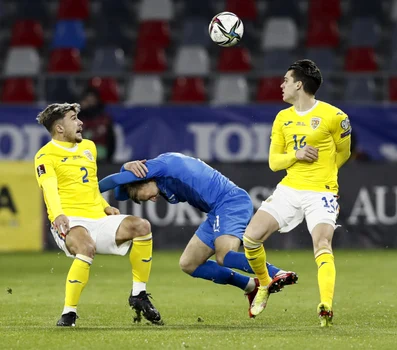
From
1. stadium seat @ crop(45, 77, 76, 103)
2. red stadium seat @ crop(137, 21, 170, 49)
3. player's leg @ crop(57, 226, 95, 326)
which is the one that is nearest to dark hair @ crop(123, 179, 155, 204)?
player's leg @ crop(57, 226, 95, 326)

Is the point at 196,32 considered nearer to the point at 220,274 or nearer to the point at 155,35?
the point at 155,35

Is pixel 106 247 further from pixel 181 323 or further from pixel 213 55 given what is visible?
pixel 213 55

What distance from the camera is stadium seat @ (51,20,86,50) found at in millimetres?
18344

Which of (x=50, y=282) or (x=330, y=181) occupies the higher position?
(x=330, y=181)

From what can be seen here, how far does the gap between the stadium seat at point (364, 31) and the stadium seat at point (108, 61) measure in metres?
3.72

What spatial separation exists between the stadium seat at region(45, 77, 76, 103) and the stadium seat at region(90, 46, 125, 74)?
213cm

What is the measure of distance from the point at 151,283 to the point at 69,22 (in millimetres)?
8784

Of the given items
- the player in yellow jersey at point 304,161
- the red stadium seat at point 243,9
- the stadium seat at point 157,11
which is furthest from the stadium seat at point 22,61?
the player in yellow jersey at point 304,161

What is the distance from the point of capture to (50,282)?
35.4 ft

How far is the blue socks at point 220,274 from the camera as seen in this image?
8219mm

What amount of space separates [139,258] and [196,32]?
10840 mm

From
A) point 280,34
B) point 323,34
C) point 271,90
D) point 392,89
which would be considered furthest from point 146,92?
point 392,89

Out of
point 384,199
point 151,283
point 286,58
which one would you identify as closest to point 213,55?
point 286,58

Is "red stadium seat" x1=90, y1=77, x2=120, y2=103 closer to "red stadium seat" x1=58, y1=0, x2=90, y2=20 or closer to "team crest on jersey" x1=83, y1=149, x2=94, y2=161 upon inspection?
"red stadium seat" x1=58, y1=0, x2=90, y2=20
